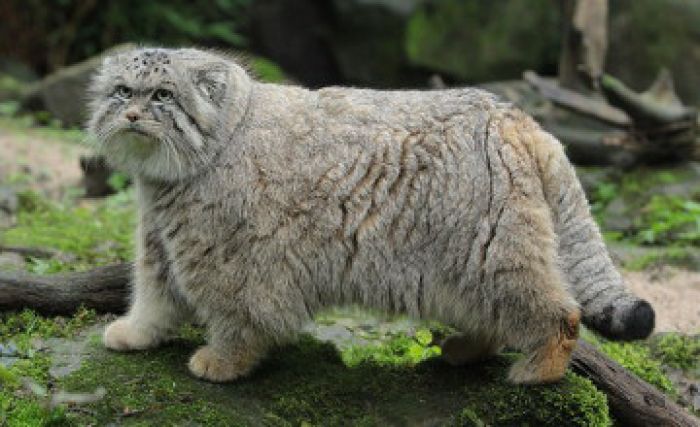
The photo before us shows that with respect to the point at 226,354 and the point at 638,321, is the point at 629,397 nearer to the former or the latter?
the point at 638,321

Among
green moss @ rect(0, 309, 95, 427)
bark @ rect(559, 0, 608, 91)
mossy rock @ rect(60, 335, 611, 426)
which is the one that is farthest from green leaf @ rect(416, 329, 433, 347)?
bark @ rect(559, 0, 608, 91)

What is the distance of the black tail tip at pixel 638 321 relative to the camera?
4582mm

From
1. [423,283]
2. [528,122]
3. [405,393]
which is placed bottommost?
[405,393]

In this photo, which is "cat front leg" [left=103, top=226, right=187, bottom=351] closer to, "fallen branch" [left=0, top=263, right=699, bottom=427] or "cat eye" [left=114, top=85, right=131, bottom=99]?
"fallen branch" [left=0, top=263, right=699, bottom=427]

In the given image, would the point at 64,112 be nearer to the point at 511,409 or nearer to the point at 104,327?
the point at 104,327

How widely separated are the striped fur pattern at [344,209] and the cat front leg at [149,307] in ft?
0.57

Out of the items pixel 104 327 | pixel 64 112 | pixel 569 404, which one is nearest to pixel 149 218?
pixel 104 327

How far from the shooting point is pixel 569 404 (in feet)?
15.7

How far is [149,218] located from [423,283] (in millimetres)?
1518

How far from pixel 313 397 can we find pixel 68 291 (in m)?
1.72

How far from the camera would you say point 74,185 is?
10164 mm

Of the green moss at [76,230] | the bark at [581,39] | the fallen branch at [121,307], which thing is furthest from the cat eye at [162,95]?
the bark at [581,39]

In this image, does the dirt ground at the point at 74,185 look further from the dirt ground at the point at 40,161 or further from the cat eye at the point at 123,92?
the cat eye at the point at 123,92

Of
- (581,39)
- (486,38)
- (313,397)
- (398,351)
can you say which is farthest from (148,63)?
(486,38)
